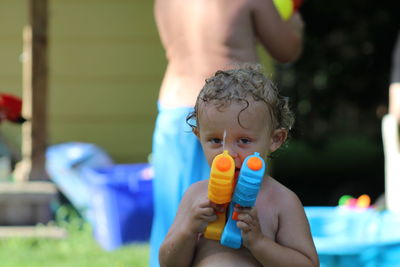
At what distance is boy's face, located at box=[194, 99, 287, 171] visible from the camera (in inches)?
75.1

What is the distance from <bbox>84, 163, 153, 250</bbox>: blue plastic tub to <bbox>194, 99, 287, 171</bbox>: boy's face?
321cm

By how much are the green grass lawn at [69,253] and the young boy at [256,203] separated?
2575 millimetres

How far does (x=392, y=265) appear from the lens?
338 centimetres

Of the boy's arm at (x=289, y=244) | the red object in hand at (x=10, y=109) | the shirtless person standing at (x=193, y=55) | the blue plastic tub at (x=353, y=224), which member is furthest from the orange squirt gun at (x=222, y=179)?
the blue plastic tub at (x=353, y=224)

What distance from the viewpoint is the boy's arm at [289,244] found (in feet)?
6.12

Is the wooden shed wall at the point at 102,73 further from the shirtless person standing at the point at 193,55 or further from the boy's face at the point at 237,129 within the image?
the boy's face at the point at 237,129

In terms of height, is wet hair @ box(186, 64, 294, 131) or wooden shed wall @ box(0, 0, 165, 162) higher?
wet hair @ box(186, 64, 294, 131)

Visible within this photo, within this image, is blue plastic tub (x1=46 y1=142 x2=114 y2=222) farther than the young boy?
Yes

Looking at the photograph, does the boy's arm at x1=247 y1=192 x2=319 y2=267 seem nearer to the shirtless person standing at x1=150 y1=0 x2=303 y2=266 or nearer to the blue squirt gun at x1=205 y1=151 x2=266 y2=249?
the blue squirt gun at x1=205 y1=151 x2=266 y2=249

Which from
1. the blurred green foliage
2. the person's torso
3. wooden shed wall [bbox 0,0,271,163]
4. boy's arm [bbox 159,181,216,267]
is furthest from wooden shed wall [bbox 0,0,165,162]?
boy's arm [bbox 159,181,216,267]

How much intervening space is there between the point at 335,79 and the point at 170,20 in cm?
612

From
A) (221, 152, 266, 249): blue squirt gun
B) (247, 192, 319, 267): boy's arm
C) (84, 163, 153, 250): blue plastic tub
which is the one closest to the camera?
(221, 152, 266, 249): blue squirt gun

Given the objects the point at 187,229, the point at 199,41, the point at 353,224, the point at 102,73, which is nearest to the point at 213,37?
the point at 199,41

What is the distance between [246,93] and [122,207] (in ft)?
10.9
